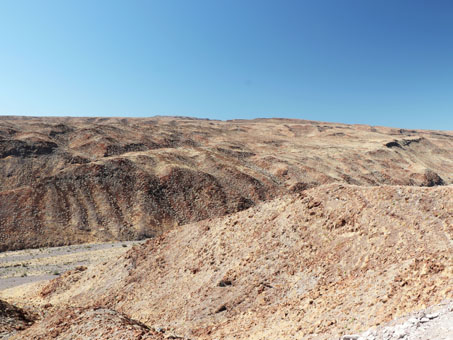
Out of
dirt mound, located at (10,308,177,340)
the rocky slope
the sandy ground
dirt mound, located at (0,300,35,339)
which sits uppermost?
the rocky slope

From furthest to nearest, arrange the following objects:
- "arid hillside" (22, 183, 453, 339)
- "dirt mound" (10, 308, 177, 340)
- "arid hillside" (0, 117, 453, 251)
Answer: "arid hillside" (0, 117, 453, 251) < "dirt mound" (10, 308, 177, 340) < "arid hillside" (22, 183, 453, 339)

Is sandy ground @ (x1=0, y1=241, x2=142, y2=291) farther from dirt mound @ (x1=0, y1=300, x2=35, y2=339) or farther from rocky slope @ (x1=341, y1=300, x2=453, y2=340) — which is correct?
rocky slope @ (x1=341, y1=300, x2=453, y2=340)

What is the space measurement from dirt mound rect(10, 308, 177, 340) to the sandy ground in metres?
20.3

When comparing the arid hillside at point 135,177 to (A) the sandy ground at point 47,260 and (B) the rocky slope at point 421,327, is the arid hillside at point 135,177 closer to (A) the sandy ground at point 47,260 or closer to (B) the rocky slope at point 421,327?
(A) the sandy ground at point 47,260

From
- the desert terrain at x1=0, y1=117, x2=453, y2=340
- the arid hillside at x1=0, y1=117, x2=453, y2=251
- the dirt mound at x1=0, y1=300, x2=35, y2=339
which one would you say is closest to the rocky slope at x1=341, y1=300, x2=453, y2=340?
the desert terrain at x1=0, y1=117, x2=453, y2=340

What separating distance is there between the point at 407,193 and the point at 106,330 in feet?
51.1

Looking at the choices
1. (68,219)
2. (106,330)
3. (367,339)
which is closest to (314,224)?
(367,339)

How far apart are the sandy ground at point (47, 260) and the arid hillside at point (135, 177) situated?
8.25 feet

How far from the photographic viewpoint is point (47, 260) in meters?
34.2

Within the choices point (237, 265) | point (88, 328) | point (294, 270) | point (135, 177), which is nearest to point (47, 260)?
point (135, 177)

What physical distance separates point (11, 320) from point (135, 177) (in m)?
40.9

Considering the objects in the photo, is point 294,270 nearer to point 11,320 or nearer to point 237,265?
point 237,265

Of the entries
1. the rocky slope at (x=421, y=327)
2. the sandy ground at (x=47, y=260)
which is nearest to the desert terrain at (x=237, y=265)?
the rocky slope at (x=421, y=327)

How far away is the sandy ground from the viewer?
95.5 ft
